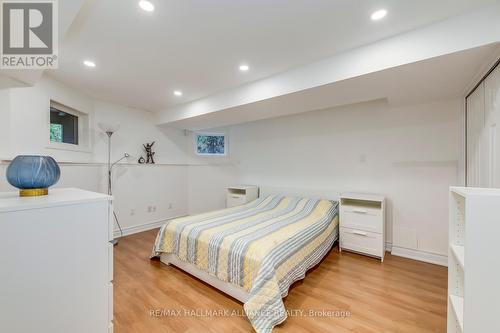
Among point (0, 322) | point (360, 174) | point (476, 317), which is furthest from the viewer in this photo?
point (360, 174)

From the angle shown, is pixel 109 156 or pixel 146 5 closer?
pixel 146 5

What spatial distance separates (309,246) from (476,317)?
143 centimetres

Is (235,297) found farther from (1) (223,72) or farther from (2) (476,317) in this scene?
(1) (223,72)

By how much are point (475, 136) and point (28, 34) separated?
391cm

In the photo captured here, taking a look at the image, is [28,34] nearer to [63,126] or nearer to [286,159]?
[63,126]

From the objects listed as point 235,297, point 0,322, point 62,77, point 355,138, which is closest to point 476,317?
point 235,297

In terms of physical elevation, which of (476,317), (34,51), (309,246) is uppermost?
(34,51)

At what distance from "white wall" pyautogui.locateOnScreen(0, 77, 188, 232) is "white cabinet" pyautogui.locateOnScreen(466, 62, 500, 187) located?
432 centimetres

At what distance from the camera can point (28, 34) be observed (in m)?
1.50

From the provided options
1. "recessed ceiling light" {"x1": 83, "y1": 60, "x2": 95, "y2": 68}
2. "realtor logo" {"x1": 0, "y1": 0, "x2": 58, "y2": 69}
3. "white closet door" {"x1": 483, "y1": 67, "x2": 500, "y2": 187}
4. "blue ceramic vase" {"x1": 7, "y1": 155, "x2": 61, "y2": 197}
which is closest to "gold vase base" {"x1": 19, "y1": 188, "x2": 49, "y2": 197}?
"blue ceramic vase" {"x1": 7, "y1": 155, "x2": 61, "y2": 197}

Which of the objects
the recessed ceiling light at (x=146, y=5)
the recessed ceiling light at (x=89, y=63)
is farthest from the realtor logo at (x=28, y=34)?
the recessed ceiling light at (x=89, y=63)

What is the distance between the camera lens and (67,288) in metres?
1.01

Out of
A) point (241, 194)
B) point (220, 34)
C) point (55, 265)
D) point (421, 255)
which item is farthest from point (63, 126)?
point (421, 255)

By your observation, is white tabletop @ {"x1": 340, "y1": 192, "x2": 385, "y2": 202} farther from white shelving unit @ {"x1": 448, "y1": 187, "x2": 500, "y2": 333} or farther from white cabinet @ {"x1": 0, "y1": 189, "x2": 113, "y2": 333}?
white cabinet @ {"x1": 0, "y1": 189, "x2": 113, "y2": 333}
